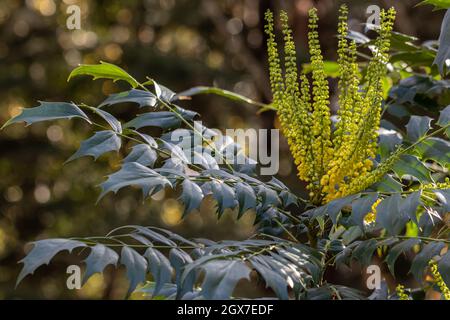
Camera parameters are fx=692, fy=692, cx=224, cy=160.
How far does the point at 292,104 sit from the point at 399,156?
0.73ft

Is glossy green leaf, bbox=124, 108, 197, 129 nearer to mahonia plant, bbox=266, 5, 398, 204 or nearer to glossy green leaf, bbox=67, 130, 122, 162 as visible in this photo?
glossy green leaf, bbox=67, 130, 122, 162

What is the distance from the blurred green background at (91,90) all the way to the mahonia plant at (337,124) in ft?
15.0

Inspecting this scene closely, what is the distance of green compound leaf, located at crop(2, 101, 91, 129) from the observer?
1235mm

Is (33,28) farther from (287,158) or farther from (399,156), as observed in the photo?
(399,156)

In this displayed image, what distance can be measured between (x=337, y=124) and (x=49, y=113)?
54 centimetres

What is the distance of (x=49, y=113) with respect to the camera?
1.27 meters

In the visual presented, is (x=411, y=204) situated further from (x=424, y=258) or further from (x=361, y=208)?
(x=424, y=258)

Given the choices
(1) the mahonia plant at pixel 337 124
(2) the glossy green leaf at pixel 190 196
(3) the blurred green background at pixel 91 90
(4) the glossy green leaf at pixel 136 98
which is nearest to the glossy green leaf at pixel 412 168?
(1) the mahonia plant at pixel 337 124

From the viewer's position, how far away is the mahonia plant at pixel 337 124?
128cm

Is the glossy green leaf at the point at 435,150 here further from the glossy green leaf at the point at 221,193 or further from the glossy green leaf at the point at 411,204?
the glossy green leaf at the point at 221,193

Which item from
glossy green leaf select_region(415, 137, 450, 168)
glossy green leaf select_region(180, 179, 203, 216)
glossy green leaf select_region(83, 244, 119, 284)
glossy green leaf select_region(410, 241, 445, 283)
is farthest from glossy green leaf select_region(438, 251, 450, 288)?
glossy green leaf select_region(83, 244, 119, 284)

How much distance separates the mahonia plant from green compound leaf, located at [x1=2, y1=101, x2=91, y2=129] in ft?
1.27
